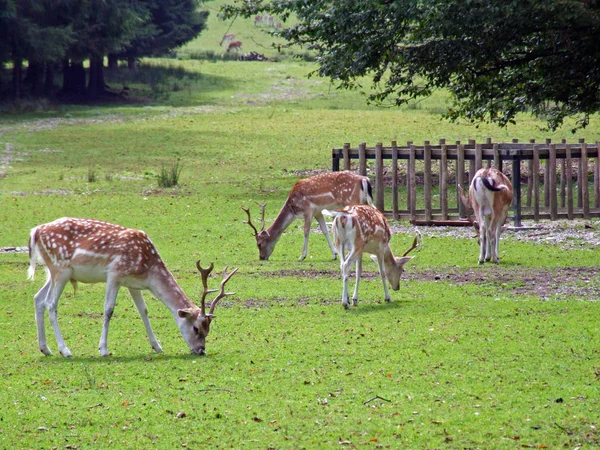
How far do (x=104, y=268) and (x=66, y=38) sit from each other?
3690cm

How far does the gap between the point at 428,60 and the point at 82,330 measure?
542 centimetres

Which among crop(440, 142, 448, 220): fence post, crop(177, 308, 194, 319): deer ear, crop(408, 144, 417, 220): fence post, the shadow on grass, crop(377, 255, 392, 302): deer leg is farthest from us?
crop(408, 144, 417, 220): fence post

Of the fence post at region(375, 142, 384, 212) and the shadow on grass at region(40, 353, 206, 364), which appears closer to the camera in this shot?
the shadow on grass at region(40, 353, 206, 364)

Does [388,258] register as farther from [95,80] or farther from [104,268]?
[95,80]

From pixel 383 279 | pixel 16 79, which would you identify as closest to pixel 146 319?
pixel 383 279

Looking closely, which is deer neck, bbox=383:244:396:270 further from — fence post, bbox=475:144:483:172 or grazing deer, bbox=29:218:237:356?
fence post, bbox=475:144:483:172

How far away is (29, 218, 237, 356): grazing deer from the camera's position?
10.5 m

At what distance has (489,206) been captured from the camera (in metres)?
16.6

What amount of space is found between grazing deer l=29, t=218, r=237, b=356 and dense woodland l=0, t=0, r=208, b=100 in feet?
116

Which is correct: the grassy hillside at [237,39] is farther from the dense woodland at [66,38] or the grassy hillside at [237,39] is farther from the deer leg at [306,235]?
the deer leg at [306,235]

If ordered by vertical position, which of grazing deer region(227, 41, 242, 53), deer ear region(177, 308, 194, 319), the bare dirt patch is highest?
grazing deer region(227, 41, 242, 53)

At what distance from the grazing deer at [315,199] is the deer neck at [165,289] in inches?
291

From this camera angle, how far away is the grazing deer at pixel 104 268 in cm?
1045

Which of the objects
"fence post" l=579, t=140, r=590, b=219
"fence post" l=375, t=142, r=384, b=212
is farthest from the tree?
"fence post" l=375, t=142, r=384, b=212
